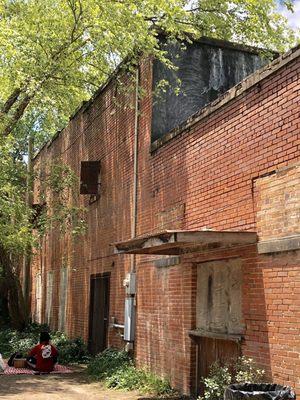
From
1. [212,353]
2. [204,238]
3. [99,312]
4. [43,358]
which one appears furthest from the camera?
[99,312]

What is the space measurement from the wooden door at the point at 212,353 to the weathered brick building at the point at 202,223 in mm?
32

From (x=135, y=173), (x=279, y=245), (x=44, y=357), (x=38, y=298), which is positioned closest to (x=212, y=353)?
(x=279, y=245)

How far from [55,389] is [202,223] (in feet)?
14.8

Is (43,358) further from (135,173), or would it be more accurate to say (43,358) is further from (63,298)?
(63,298)

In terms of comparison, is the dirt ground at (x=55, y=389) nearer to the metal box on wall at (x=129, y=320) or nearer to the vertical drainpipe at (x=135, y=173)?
the metal box on wall at (x=129, y=320)

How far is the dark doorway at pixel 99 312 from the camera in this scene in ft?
46.7

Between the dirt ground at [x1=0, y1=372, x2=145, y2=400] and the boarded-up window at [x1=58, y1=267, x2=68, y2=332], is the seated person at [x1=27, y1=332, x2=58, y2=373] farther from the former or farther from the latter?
the boarded-up window at [x1=58, y1=267, x2=68, y2=332]

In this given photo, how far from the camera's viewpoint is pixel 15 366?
1318 cm

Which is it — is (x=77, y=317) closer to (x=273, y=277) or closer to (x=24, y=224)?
(x=24, y=224)

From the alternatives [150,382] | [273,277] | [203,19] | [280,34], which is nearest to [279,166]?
[273,277]

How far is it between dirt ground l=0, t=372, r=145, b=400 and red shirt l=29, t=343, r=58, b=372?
0.40 metres

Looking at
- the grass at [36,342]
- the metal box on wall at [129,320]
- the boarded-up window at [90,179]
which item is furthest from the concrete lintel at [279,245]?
the boarded-up window at [90,179]

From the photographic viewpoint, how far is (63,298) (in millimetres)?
18500

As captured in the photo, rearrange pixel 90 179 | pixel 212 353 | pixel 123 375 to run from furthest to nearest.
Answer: pixel 90 179 < pixel 123 375 < pixel 212 353
